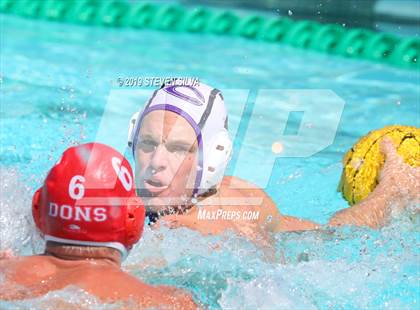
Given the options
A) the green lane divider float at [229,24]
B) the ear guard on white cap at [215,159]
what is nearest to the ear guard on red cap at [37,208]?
the ear guard on white cap at [215,159]

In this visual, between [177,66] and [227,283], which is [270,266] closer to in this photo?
[227,283]

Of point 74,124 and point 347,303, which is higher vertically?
point 347,303

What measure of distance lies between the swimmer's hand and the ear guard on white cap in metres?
0.76

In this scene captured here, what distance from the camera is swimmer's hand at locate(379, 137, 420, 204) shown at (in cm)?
373

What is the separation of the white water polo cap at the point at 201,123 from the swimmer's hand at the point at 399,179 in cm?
76

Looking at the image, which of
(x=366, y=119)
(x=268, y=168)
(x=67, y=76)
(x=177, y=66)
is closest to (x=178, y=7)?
(x=177, y=66)

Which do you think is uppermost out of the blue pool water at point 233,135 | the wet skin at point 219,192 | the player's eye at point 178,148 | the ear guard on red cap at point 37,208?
the ear guard on red cap at point 37,208

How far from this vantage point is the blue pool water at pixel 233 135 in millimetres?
3234

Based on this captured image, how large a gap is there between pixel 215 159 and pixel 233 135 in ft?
7.07

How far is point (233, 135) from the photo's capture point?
5.62 m

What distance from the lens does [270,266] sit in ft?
10.9

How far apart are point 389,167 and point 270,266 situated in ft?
2.86

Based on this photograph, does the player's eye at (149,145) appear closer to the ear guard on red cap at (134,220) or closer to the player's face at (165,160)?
the player's face at (165,160)

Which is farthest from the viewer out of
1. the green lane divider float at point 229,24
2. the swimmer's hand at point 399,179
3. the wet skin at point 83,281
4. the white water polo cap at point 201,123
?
the green lane divider float at point 229,24
